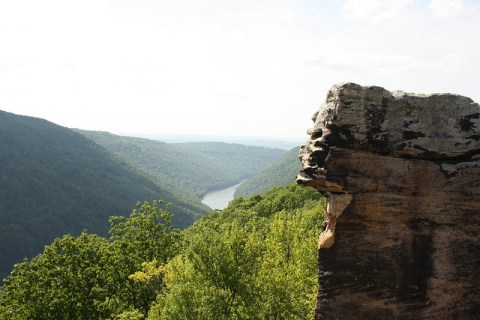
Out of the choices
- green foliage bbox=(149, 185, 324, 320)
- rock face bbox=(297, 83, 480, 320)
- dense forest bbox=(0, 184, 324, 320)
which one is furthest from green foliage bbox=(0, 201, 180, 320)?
rock face bbox=(297, 83, 480, 320)

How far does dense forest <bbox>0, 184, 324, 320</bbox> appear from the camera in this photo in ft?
92.4

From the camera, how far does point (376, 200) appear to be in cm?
1688

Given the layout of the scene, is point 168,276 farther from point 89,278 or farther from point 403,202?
point 403,202

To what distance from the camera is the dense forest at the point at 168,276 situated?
28.2 metres

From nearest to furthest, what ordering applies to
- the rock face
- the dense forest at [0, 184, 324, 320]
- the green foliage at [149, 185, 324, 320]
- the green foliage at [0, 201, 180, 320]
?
the rock face
the green foliage at [149, 185, 324, 320]
the dense forest at [0, 184, 324, 320]
the green foliage at [0, 201, 180, 320]

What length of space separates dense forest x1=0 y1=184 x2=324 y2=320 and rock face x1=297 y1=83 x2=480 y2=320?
1146 centimetres

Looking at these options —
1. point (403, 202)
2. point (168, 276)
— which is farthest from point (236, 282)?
point (403, 202)

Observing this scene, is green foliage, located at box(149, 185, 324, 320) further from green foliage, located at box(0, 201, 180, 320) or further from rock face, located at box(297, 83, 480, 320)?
rock face, located at box(297, 83, 480, 320)

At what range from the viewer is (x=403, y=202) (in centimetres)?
1681

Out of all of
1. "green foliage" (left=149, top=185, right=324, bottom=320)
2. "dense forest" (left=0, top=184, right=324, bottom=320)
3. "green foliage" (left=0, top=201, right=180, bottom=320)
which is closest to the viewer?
"green foliage" (left=149, top=185, right=324, bottom=320)

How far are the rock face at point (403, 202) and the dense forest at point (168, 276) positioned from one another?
11461mm

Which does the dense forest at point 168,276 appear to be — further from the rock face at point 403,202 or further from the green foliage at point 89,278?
the rock face at point 403,202

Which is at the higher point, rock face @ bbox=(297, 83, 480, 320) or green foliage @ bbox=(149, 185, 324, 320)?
rock face @ bbox=(297, 83, 480, 320)

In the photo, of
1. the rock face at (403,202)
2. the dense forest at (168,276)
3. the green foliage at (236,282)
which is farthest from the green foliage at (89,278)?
the rock face at (403,202)
